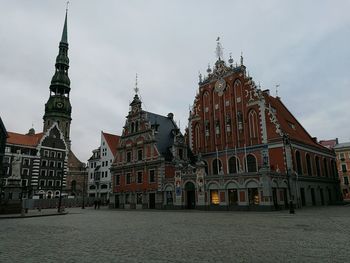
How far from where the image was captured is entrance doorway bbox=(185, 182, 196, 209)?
137 feet

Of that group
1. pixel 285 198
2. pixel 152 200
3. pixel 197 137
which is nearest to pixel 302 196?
pixel 285 198

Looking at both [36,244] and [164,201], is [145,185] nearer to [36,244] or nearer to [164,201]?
[164,201]

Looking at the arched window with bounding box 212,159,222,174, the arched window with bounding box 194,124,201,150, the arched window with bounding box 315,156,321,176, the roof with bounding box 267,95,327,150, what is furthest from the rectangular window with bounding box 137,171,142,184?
the arched window with bounding box 315,156,321,176

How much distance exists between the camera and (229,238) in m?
12.8

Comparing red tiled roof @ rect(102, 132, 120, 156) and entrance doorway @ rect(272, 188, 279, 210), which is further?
red tiled roof @ rect(102, 132, 120, 156)

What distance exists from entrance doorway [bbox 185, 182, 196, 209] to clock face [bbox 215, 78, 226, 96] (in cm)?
1481

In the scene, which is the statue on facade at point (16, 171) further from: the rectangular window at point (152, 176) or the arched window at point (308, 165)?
the arched window at point (308, 165)

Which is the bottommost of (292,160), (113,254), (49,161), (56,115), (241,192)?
(113,254)

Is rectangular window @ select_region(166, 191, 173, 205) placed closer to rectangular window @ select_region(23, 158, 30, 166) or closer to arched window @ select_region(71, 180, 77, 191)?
rectangular window @ select_region(23, 158, 30, 166)

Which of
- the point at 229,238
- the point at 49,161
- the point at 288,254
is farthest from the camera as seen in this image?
the point at 49,161

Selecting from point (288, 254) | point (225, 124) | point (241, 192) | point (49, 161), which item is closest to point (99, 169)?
point (49, 161)

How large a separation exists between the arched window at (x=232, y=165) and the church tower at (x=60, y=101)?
6822 cm

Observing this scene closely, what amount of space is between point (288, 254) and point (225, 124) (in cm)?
3634

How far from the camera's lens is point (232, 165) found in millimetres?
43688
